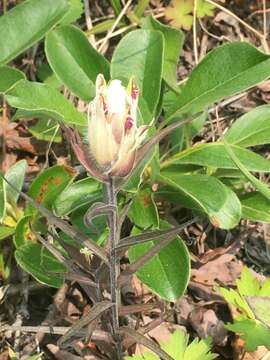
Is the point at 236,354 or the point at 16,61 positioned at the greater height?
the point at 16,61

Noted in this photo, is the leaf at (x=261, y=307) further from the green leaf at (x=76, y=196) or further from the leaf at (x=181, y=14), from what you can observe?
the leaf at (x=181, y=14)

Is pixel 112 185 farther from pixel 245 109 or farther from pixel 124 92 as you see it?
pixel 245 109

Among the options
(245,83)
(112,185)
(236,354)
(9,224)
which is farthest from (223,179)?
(112,185)

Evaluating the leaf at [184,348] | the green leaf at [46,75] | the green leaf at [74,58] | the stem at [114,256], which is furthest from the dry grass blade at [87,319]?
the green leaf at [46,75]

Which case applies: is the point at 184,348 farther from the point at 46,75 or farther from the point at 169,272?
the point at 46,75

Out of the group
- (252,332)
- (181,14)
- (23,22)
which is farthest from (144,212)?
(181,14)

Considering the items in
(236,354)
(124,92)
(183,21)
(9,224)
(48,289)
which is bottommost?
(236,354)

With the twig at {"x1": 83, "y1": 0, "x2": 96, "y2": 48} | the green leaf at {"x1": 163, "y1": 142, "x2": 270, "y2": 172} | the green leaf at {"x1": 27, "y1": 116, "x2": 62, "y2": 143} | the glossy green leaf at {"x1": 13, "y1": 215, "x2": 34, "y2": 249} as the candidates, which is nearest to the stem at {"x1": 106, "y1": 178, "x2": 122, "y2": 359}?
the glossy green leaf at {"x1": 13, "y1": 215, "x2": 34, "y2": 249}

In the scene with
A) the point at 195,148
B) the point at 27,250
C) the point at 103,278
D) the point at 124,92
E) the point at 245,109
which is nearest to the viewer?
the point at 124,92
